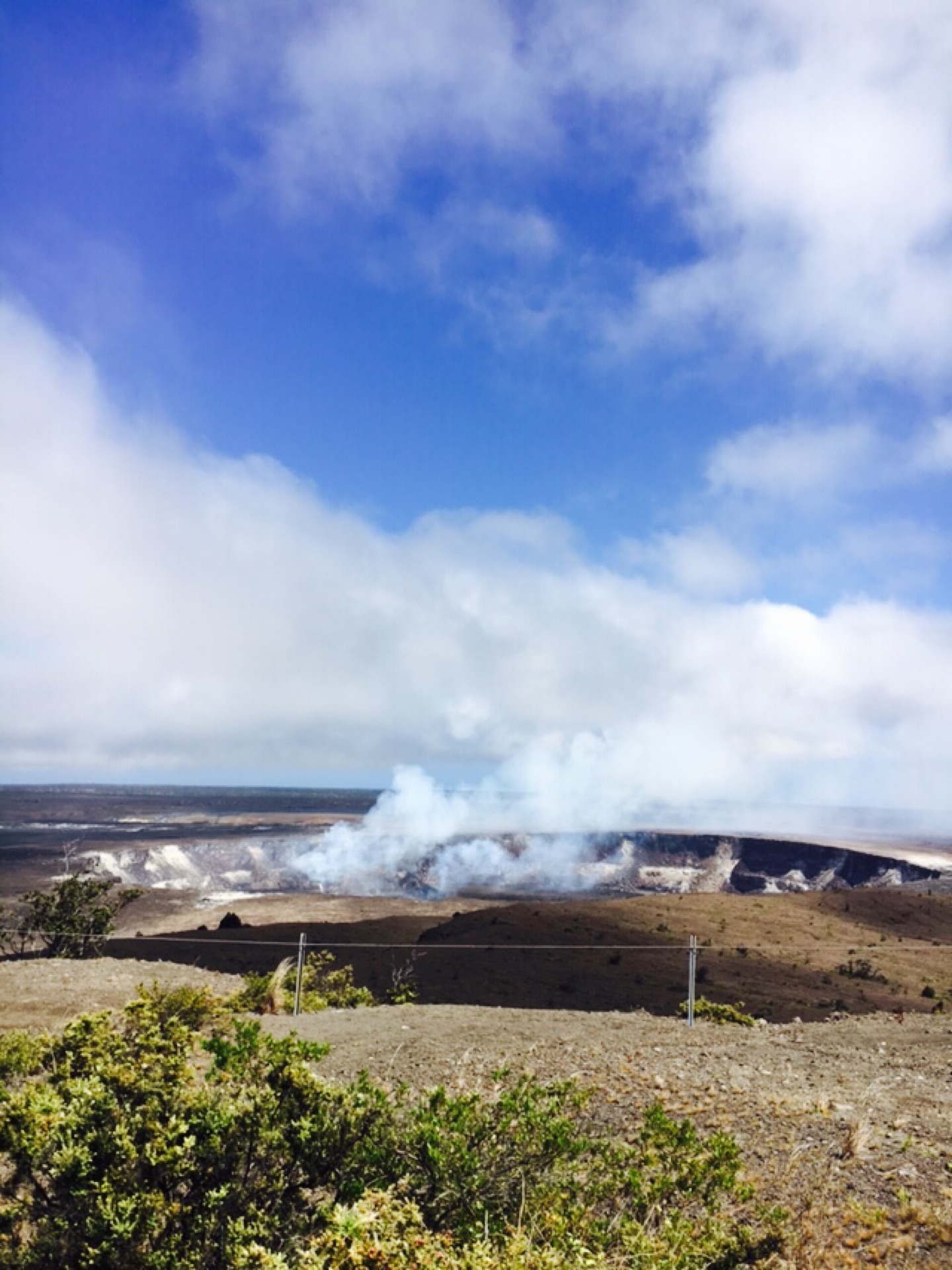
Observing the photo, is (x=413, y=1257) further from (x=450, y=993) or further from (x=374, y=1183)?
(x=450, y=993)

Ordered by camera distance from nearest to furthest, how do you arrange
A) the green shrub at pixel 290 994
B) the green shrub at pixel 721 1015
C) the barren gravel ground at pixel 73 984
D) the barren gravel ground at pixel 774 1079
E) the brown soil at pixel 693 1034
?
the barren gravel ground at pixel 774 1079 → the brown soil at pixel 693 1034 → the barren gravel ground at pixel 73 984 → the green shrub at pixel 290 994 → the green shrub at pixel 721 1015

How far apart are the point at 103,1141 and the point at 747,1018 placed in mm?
13554

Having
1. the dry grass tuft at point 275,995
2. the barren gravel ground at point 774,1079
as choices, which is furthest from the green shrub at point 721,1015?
the dry grass tuft at point 275,995

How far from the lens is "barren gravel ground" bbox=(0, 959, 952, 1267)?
5.41 m

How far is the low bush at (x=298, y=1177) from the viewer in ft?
12.1

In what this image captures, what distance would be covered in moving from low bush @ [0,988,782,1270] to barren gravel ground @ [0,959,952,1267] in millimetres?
975

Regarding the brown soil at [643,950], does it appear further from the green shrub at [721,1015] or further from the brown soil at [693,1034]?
the green shrub at [721,1015]

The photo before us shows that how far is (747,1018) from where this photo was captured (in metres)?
14.7

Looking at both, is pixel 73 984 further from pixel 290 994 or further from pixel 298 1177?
pixel 298 1177

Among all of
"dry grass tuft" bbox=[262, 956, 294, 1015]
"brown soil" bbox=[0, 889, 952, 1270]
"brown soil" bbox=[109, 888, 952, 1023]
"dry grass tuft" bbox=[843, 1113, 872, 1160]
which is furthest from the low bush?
"brown soil" bbox=[109, 888, 952, 1023]

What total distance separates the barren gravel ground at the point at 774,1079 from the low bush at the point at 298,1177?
3.20 ft

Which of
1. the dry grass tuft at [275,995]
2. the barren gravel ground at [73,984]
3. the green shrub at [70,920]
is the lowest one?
the green shrub at [70,920]

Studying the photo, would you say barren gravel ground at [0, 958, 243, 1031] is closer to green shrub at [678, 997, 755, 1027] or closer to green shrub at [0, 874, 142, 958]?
green shrub at [0, 874, 142, 958]

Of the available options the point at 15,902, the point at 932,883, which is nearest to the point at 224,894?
the point at 15,902
